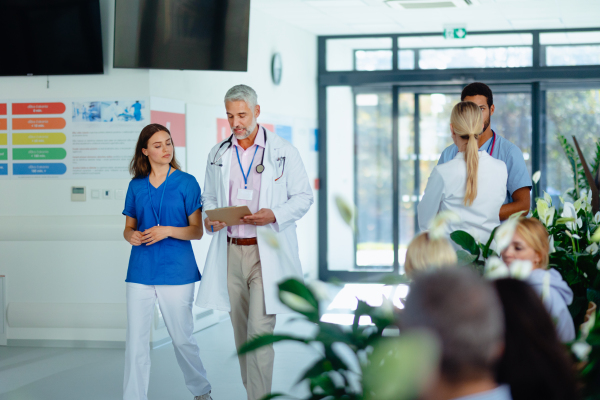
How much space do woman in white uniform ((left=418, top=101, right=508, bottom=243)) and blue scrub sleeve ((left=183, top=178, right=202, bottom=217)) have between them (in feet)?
4.41

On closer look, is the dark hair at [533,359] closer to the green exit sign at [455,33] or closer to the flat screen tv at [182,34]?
the flat screen tv at [182,34]

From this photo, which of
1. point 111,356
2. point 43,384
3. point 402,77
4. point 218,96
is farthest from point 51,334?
point 402,77

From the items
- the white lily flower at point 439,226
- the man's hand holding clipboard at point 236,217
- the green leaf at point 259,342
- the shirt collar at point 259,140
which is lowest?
the green leaf at point 259,342

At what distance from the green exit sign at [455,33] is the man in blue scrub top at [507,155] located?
4.37 meters

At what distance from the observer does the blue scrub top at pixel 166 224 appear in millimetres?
3320

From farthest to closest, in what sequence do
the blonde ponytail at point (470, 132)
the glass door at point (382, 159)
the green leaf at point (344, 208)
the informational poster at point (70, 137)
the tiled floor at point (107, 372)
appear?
the glass door at point (382, 159) < the informational poster at point (70, 137) < the tiled floor at point (107, 372) < the blonde ponytail at point (470, 132) < the green leaf at point (344, 208)

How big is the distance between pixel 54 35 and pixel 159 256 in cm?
239

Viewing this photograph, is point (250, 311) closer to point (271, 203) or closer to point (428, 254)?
point (271, 203)

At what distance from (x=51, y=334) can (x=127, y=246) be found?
0.95 meters

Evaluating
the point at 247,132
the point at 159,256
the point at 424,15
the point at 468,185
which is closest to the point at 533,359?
the point at 468,185

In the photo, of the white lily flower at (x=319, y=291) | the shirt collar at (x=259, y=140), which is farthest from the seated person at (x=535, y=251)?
the shirt collar at (x=259, y=140)

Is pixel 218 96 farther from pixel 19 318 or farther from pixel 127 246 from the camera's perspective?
pixel 19 318

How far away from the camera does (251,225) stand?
3.22 metres

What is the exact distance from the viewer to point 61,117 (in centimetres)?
498
